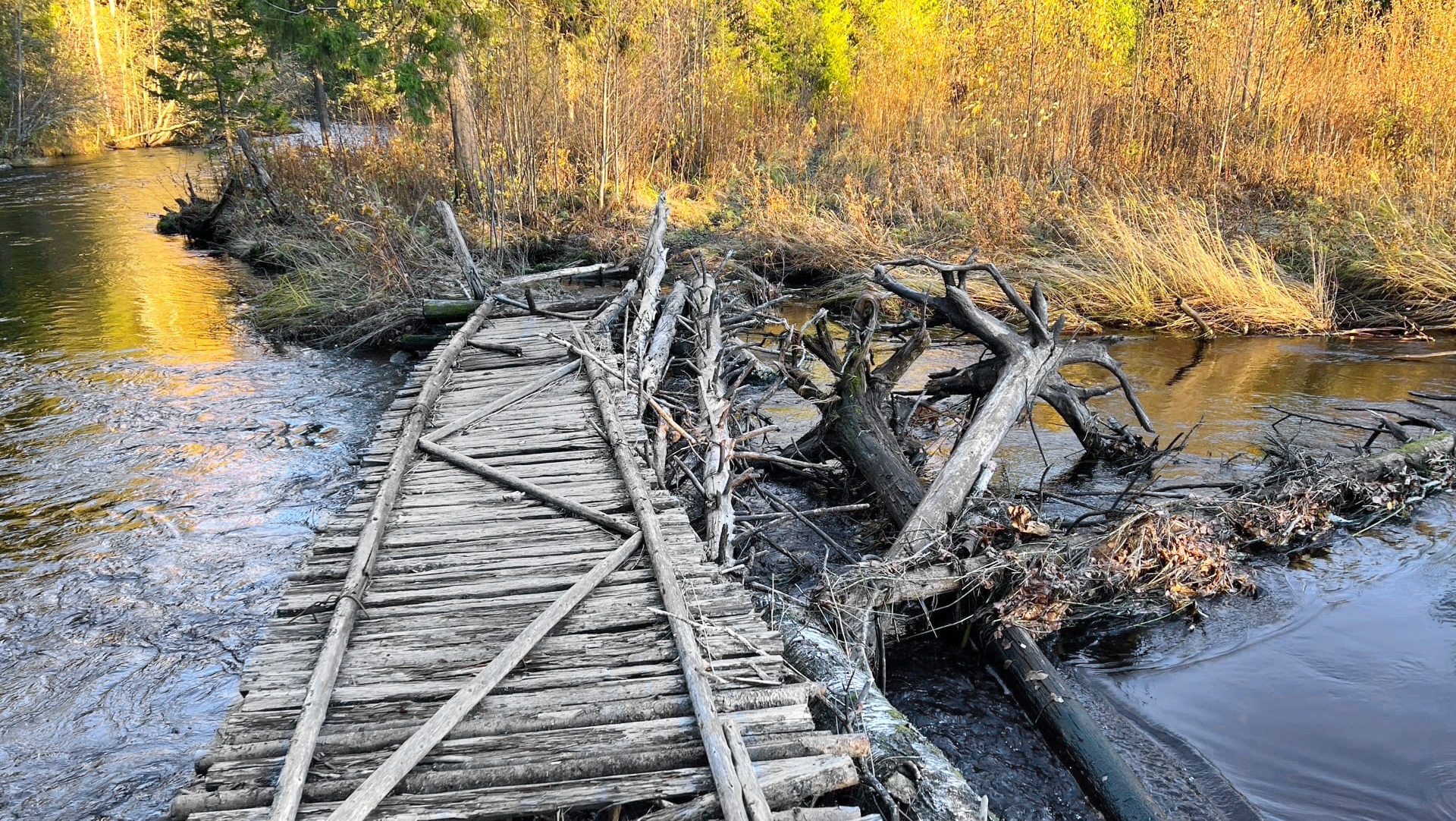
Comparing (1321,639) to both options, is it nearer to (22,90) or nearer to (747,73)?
(747,73)

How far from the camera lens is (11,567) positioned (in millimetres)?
5590

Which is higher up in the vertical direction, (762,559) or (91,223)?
(91,223)

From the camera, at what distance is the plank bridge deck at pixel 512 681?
2518mm

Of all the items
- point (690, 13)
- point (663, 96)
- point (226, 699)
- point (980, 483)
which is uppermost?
point (690, 13)

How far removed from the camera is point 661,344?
734cm

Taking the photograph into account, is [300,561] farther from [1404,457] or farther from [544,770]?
[1404,457]

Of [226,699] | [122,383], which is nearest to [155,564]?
[226,699]

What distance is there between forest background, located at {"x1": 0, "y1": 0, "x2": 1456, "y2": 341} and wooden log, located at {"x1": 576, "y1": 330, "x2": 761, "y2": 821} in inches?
258

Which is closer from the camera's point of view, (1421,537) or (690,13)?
(1421,537)

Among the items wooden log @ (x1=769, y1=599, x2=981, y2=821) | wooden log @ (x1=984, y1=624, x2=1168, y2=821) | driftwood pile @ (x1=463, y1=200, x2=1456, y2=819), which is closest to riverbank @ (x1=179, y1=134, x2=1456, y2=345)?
driftwood pile @ (x1=463, y1=200, x2=1456, y2=819)

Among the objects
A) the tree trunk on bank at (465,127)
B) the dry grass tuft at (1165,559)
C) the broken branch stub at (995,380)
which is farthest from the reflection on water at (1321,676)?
the tree trunk on bank at (465,127)

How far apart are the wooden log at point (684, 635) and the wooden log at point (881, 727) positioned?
0.50 m

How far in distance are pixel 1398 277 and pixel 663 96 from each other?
376 inches

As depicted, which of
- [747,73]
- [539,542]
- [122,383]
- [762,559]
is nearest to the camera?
[539,542]
